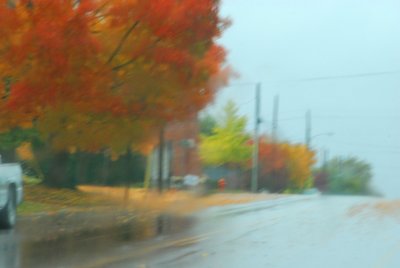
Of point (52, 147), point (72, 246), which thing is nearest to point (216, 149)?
point (52, 147)

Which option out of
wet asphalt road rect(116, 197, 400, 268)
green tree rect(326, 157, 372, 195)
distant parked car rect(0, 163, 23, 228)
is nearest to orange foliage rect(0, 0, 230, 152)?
distant parked car rect(0, 163, 23, 228)

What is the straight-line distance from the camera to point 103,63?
65.5 feet

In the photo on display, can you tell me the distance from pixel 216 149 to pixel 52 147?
30310mm

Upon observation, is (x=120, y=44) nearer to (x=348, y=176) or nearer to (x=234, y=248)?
(x=234, y=248)

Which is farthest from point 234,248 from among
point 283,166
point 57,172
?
point 283,166

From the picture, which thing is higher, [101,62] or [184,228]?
[101,62]

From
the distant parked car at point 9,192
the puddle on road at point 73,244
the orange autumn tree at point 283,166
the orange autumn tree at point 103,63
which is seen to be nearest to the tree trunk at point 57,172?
the orange autumn tree at point 103,63

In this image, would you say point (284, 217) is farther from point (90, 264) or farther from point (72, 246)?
point (90, 264)

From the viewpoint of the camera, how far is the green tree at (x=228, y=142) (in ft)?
188

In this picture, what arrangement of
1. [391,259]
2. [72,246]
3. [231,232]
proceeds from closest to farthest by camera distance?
[391,259] < [72,246] < [231,232]

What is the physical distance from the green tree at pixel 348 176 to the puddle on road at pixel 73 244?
204ft

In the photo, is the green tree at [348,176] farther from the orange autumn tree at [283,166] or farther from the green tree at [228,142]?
the green tree at [228,142]

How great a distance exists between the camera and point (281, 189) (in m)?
63.9

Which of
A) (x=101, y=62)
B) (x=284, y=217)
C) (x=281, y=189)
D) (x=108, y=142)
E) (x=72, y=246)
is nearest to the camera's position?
(x=72, y=246)
